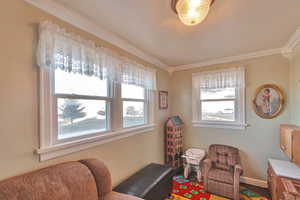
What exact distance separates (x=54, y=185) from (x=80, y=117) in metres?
0.73

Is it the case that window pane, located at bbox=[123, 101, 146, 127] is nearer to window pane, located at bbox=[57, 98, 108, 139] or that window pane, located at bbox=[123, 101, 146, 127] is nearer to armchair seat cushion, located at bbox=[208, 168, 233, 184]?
window pane, located at bbox=[57, 98, 108, 139]

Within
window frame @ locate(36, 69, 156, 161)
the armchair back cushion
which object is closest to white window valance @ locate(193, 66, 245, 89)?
the armchair back cushion

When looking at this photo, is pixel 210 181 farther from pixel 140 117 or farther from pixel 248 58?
pixel 248 58

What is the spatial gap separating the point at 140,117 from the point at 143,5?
1.85 m

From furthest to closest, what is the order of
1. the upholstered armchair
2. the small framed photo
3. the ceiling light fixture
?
the small framed photo → the upholstered armchair → the ceiling light fixture

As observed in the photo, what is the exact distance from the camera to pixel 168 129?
10.3 ft

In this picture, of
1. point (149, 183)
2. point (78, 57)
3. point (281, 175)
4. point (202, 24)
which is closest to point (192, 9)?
point (202, 24)

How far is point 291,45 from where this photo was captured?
2191mm

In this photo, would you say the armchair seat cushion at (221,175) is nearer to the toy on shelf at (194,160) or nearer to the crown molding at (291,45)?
the toy on shelf at (194,160)

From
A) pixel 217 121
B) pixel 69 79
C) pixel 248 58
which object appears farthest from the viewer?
pixel 217 121

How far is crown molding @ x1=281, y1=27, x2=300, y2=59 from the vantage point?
1918 mm

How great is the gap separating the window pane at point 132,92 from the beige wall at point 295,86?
8.10 ft

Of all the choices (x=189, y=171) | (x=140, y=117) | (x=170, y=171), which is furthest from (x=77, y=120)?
(x=189, y=171)

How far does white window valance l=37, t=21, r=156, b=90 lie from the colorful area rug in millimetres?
2077
